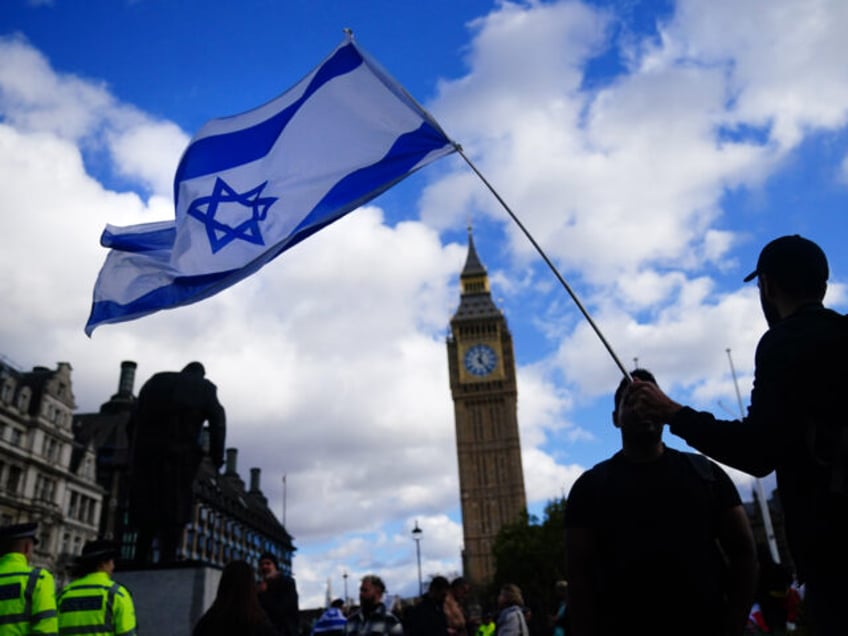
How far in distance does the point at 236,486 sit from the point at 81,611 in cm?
8929

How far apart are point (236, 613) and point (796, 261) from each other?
3619 mm

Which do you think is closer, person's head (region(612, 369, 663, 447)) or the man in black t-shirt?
the man in black t-shirt

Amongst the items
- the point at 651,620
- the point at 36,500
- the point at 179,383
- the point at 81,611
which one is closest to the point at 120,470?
the point at 36,500

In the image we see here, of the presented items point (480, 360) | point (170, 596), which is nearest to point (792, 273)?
point (170, 596)

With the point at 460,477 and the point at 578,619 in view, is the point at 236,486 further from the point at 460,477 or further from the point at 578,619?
the point at 578,619

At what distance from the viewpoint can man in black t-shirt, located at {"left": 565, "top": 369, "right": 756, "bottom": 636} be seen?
109 inches

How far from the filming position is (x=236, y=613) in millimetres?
4324

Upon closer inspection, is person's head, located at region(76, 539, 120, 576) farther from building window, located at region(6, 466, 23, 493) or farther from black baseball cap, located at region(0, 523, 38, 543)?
building window, located at region(6, 466, 23, 493)

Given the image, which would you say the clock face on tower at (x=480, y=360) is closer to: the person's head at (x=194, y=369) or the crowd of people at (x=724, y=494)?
the person's head at (x=194, y=369)

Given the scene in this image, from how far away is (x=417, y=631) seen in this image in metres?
7.24

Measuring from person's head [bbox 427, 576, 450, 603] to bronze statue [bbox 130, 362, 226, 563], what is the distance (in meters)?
3.02

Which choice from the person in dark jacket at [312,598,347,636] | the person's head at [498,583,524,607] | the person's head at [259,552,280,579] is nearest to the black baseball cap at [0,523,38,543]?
the person's head at [259,552,280,579]

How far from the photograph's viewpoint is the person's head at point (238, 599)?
433 cm

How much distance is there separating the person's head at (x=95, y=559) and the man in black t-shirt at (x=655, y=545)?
365 cm
